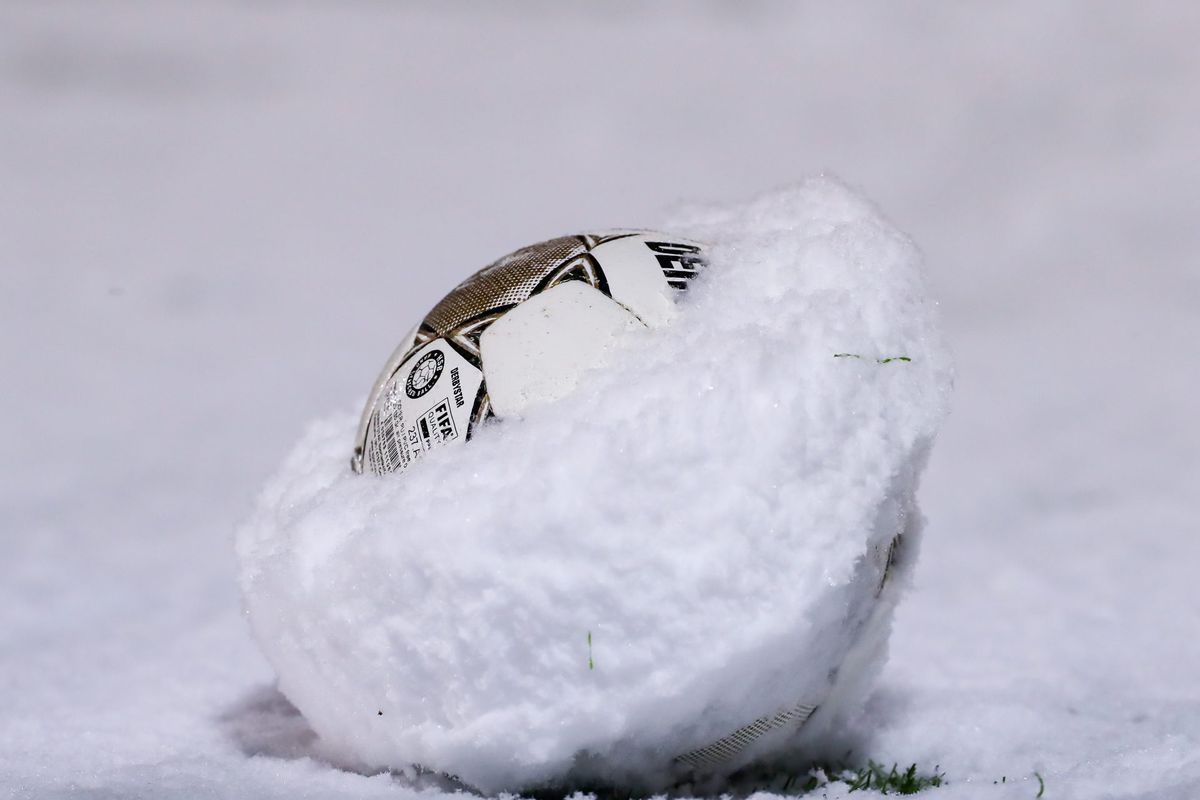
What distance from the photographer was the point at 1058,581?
292cm

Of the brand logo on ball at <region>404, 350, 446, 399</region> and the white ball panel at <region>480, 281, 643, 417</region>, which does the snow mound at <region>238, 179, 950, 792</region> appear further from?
the brand logo on ball at <region>404, 350, 446, 399</region>

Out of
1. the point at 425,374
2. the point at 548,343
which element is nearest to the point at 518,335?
the point at 548,343

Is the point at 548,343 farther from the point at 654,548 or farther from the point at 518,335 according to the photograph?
the point at 654,548

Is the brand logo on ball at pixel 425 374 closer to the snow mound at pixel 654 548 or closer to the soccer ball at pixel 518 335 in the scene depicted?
the soccer ball at pixel 518 335

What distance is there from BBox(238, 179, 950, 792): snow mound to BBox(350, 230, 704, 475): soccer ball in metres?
0.05

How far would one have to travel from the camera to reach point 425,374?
1.88 meters

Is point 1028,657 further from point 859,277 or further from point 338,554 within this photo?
point 338,554

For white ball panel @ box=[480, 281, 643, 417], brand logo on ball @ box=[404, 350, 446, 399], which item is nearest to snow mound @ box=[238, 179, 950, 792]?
white ball panel @ box=[480, 281, 643, 417]

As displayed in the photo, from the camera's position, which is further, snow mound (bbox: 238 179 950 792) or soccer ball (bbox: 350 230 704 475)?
soccer ball (bbox: 350 230 704 475)

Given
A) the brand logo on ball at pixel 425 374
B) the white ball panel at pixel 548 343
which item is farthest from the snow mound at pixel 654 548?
the brand logo on ball at pixel 425 374

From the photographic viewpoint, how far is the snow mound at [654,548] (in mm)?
1586

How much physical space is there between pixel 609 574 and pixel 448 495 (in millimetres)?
246

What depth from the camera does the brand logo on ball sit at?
186cm

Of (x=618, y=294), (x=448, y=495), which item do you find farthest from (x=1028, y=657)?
(x=448, y=495)
